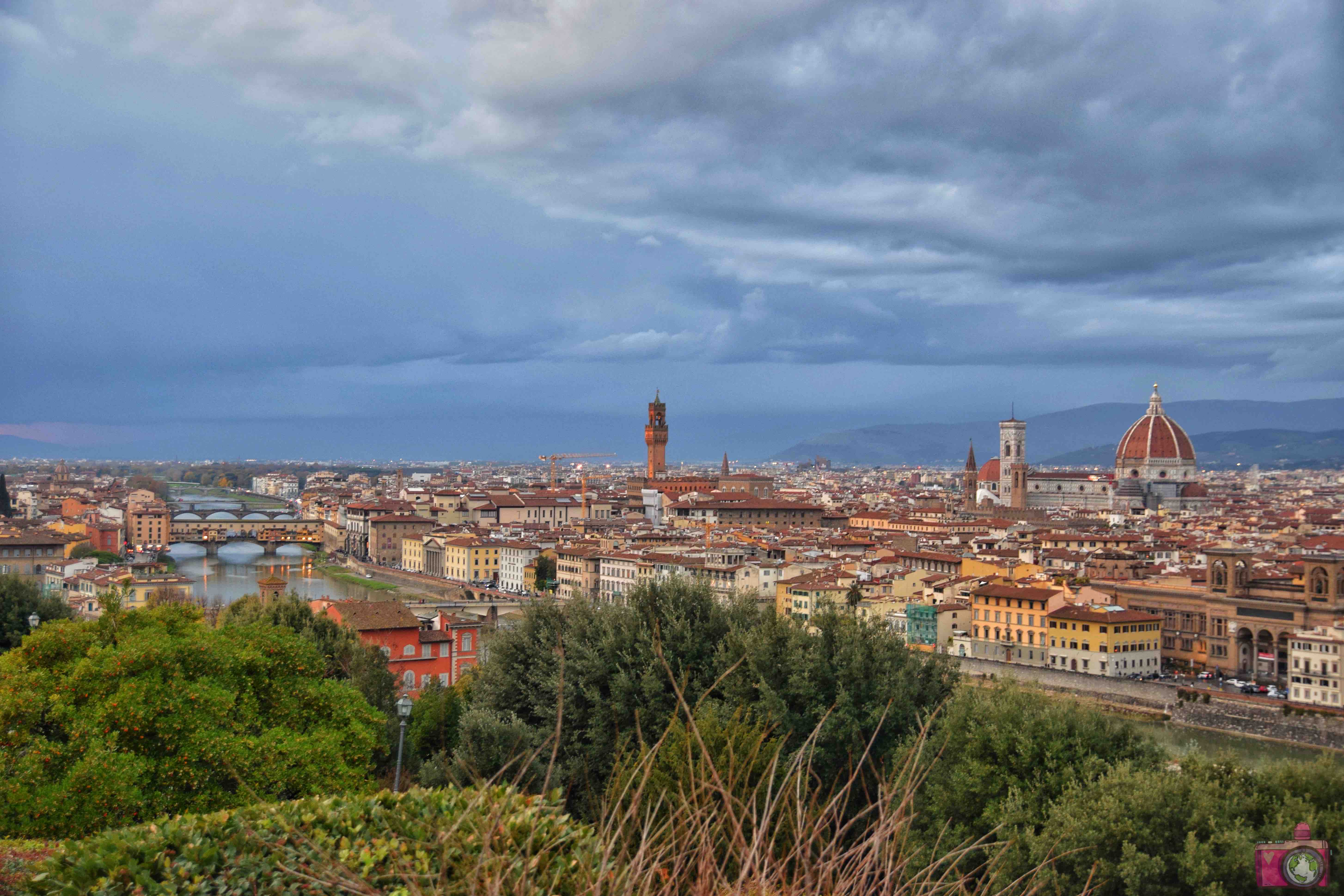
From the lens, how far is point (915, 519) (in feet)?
171

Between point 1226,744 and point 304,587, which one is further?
point 304,587

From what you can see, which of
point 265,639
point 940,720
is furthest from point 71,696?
point 940,720

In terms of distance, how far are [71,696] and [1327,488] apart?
8136 cm

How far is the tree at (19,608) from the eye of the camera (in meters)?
14.0

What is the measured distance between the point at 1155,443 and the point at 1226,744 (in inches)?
2096

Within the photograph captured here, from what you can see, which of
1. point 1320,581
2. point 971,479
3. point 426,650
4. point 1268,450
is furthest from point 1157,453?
point 1268,450

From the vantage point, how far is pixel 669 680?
7.72 meters

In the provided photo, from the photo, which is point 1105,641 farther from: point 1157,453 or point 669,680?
point 1157,453

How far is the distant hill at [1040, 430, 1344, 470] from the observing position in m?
118

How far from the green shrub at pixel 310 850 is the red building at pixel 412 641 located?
11164mm

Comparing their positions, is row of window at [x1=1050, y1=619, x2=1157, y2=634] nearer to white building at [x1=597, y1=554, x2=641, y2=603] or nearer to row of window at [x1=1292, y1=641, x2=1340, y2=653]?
row of window at [x1=1292, y1=641, x2=1340, y2=653]

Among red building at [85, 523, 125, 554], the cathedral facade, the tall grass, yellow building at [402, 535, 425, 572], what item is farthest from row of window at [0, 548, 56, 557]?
the cathedral facade

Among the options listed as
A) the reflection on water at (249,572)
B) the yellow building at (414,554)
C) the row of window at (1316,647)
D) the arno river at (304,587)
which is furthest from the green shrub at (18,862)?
the yellow building at (414,554)

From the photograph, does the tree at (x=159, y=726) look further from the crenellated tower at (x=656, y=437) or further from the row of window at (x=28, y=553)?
the crenellated tower at (x=656, y=437)
